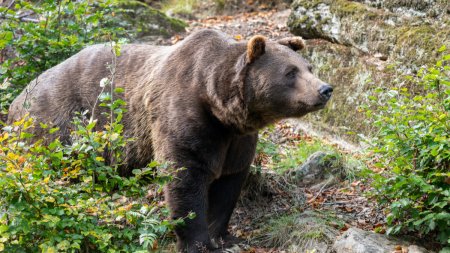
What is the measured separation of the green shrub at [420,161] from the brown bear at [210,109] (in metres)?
0.71

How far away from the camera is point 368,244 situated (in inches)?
231

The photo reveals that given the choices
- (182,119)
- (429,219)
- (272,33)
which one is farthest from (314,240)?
(272,33)

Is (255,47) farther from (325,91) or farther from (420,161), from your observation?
(420,161)

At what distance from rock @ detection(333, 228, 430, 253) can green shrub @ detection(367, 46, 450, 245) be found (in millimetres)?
145

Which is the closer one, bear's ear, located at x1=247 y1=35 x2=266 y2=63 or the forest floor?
bear's ear, located at x1=247 y1=35 x2=266 y2=63

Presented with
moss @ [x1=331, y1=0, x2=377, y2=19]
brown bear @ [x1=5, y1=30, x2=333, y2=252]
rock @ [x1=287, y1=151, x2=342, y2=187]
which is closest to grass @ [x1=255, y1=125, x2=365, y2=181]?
rock @ [x1=287, y1=151, x2=342, y2=187]

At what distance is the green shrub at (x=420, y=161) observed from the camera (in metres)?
5.55

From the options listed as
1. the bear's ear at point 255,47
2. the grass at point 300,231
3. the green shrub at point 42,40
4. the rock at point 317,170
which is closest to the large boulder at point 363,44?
the rock at point 317,170

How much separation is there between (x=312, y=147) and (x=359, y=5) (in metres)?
2.75

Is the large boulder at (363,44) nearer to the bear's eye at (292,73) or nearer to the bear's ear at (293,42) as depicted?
the bear's ear at (293,42)

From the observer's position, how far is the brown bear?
623 cm

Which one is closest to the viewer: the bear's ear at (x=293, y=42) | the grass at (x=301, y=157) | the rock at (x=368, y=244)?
the rock at (x=368, y=244)

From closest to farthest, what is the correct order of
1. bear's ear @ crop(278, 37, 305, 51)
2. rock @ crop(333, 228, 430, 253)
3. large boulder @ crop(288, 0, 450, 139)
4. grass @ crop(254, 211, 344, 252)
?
rock @ crop(333, 228, 430, 253)
grass @ crop(254, 211, 344, 252)
bear's ear @ crop(278, 37, 305, 51)
large boulder @ crop(288, 0, 450, 139)

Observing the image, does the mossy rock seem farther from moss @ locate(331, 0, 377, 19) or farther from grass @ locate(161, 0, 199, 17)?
moss @ locate(331, 0, 377, 19)
